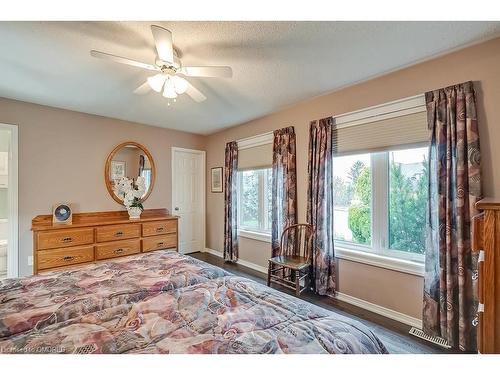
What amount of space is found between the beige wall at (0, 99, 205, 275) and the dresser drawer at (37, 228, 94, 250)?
56 centimetres

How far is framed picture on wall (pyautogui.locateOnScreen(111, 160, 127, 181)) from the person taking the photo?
3838 millimetres

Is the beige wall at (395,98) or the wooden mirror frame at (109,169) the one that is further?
the wooden mirror frame at (109,169)

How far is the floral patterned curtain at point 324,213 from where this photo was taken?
2822 mm

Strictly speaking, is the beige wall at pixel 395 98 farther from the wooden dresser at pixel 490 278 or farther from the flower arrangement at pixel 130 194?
the flower arrangement at pixel 130 194

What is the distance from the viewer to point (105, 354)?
0.93 metres

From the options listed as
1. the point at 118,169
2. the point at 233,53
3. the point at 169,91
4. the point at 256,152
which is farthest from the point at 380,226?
the point at 118,169

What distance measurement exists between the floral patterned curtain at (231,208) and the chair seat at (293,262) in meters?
1.36

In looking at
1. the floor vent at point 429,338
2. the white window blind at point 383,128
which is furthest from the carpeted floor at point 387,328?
the white window blind at point 383,128

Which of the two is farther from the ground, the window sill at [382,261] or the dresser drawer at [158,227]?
the dresser drawer at [158,227]

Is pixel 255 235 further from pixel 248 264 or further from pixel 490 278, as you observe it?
pixel 490 278

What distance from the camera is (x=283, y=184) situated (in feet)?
11.1

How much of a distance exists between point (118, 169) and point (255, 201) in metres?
2.28
